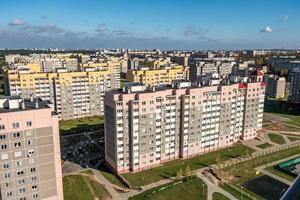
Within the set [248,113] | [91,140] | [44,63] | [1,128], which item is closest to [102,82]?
[91,140]

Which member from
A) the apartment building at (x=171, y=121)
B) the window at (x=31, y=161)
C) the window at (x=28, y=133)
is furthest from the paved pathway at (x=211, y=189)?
the window at (x=28, y=133)

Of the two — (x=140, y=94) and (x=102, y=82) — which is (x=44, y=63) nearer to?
(x=102, y=82)

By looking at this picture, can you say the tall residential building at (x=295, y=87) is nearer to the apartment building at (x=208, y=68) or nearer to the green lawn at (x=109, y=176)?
the apartment building at (x=208, y=68)

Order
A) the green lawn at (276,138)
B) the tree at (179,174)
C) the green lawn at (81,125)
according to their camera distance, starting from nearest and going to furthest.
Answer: the tree at (179,174), the green lawn at (276,138), the green lawn at (81,125)

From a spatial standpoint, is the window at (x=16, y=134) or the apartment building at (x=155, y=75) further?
the apartment building at (x=155, y=75)

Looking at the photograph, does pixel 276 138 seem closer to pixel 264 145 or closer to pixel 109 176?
pixel 264 145

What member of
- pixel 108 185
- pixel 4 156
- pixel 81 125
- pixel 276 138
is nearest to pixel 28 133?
pixel 4 156

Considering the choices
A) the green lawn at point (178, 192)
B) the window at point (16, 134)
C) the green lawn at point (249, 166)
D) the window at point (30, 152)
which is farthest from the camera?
the green lawn at point (249, 166)
